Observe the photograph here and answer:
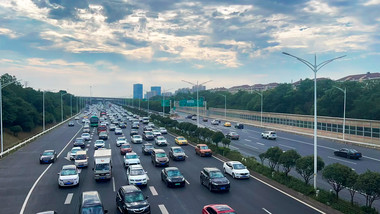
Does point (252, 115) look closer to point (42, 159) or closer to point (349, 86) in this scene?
point (349, 86)

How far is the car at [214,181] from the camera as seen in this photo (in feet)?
71.6

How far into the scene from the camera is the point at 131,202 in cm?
1683

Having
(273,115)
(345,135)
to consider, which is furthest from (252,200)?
(273,115)

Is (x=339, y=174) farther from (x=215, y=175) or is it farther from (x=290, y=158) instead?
(x=215, y=175)

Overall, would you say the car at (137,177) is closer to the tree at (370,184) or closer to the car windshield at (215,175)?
the car windshield at (215,175)

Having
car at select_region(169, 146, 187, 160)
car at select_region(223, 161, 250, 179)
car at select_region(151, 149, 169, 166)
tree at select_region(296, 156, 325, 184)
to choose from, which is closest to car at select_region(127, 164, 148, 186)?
car at select_region(151, 149, 169, 166)

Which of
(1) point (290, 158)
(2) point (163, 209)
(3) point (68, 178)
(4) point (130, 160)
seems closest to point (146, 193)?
(2) point (163, 209)

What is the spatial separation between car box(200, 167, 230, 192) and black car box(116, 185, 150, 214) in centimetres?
619

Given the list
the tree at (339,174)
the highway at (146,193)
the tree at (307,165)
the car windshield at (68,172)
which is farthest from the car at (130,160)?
the tree at (339,174)

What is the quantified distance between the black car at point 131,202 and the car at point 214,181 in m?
6.19

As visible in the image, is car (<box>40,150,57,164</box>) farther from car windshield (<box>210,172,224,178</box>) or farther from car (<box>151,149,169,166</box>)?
car windshield (<box>210,172,224,178</box>)

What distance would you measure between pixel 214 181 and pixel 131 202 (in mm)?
7158

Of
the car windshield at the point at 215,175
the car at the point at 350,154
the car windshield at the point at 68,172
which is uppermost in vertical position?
the car windshield at the point at 215,175

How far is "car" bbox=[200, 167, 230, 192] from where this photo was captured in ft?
71.6
